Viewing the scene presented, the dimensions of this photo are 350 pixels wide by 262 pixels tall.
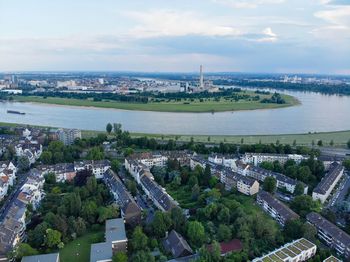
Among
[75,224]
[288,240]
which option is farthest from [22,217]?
[288,240]

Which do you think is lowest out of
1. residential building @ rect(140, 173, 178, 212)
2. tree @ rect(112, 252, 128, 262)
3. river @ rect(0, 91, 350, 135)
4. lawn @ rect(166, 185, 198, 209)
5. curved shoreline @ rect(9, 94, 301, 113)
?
lawn @ rect(166, 185, 198, 209)

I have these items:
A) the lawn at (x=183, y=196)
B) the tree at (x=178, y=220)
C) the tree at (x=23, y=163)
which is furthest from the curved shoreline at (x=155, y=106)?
the tree at (x=178, y=220)

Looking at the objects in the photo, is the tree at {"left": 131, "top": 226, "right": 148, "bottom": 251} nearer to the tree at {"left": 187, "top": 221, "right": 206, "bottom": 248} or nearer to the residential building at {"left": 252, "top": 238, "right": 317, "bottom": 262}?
the tree at {"left": 187, "top": 221, "right": 206, "bottom": 248}

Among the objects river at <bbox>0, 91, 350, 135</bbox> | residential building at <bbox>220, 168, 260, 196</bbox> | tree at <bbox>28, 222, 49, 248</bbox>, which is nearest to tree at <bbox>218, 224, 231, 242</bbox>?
residential building at <bbox>220, 168, 260, 196</bbox>

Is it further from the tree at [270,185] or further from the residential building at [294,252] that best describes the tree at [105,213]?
the tree at [270,185]

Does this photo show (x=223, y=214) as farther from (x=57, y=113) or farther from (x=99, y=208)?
(x=57, y=113)

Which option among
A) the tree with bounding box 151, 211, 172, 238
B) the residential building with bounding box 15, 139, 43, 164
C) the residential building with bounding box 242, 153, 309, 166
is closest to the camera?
the tree with bounding box 151, 211, 172, 238
